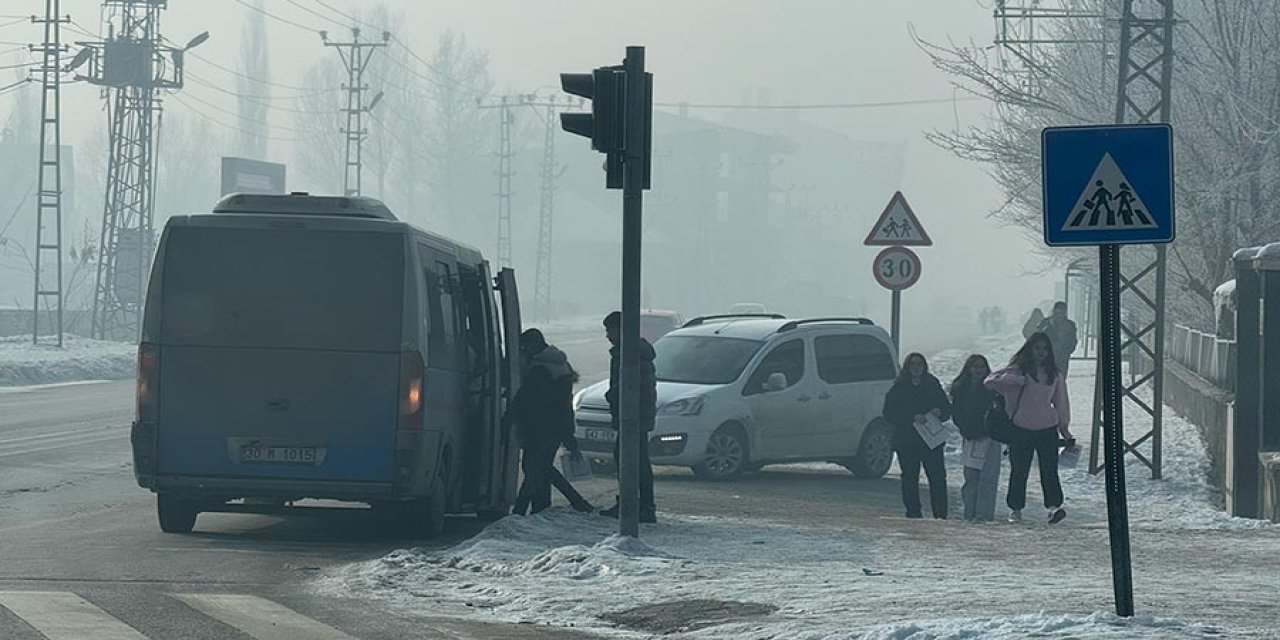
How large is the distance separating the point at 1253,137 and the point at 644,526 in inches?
729

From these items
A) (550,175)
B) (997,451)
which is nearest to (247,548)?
(997,451)

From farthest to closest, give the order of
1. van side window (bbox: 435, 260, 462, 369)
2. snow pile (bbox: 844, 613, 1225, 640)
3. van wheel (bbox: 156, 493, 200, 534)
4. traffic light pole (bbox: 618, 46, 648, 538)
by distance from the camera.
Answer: van side window (bbox: 435, 260, 462, 369) < van wheel (bbox: 156, 493, 200, 534) < traffic light pole (bbox: 618, 46, 648, 538) < snow pile (bbox: 844, 613, 1225, 640)

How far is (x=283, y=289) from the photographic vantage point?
46.2 ft

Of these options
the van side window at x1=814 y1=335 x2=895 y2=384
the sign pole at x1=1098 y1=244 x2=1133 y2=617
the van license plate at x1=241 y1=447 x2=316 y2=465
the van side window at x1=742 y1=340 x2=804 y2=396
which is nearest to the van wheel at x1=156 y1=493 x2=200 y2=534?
the van license plate at x1=241 y1=447 x2=316 y2=465

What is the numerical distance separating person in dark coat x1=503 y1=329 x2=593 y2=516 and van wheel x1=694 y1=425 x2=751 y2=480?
566 cm

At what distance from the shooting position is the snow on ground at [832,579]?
376 inches

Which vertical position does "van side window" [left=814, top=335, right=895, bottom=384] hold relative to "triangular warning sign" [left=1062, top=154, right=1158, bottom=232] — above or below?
below

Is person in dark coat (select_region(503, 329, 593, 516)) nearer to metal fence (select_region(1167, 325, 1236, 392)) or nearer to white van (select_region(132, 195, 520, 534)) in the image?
white van (select_region(132, 195, 520, 534))

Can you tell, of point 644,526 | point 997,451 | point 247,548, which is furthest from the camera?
point 997,451

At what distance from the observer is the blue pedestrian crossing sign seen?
8758 millimetres

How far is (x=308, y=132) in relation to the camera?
124 meters

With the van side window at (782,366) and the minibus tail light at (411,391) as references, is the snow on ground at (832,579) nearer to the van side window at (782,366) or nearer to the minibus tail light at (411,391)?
the minibus tail light at (411,391)

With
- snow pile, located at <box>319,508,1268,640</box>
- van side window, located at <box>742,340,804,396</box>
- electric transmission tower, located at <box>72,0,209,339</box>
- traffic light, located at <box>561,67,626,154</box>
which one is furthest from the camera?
electric transmission tower, located at <box>72,0,209,339</box>

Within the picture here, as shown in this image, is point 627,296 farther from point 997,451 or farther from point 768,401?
point 768,401
